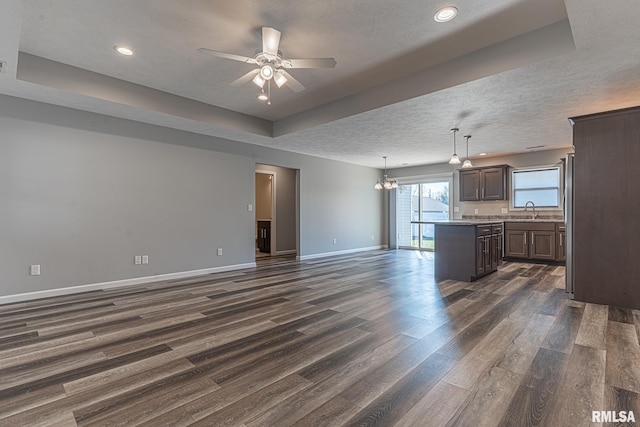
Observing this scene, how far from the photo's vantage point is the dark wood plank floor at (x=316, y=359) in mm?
1666

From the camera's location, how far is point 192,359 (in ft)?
7.43

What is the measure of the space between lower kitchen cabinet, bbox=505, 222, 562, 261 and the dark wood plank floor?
2.93 m

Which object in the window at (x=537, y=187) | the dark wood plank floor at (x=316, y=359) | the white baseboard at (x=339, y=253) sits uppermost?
the window at (x=537, y=187)

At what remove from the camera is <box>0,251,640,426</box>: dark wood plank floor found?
1666mm

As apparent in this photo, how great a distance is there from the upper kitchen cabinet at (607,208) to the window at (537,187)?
3841 mm

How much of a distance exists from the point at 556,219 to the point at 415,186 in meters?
3.63

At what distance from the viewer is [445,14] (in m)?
2.60

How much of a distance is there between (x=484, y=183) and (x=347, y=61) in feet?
18.6

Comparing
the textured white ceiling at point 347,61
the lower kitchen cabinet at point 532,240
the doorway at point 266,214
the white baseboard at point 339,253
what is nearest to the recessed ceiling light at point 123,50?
the textured white ceiling at point 347,61

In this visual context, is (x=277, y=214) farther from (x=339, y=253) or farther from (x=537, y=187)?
(x=537, y=187)

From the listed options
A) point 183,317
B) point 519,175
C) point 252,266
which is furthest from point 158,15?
point 519,175

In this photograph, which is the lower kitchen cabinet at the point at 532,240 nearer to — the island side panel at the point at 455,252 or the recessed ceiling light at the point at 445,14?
the island side panel at the point at 455,252

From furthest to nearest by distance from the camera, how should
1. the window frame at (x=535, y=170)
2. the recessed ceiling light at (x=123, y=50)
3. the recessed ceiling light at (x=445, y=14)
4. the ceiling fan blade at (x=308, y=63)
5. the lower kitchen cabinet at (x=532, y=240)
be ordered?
the window frame at (x=535, y=170) → the lower kitchen cabinet at (x=532, y=240) → the recessed ceiling light at (x=123, y=50) → the ceiling fan blade at (x=308, y=63) → the recessed ceiling light at (x=445, y=14)

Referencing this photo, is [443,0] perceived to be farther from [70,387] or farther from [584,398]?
[70,387]
